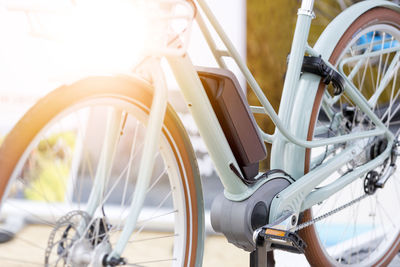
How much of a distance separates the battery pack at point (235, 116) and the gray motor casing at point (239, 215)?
49mm

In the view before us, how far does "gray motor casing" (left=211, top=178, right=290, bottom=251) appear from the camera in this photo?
42.7 inches

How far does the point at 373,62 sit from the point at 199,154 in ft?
2.79

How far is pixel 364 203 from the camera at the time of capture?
A: 210 centimetres

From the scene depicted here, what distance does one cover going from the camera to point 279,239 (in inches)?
41.5

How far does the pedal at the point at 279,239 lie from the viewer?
1.05m

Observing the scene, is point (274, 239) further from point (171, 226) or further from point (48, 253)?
point (171, 226)

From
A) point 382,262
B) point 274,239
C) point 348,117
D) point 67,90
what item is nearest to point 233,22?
point 348,117

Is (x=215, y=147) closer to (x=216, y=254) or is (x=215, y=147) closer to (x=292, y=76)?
(x=292, y=76)

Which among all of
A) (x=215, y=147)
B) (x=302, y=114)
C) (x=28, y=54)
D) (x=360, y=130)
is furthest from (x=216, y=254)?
(x=28, y=54)

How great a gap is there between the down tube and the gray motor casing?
0.02m

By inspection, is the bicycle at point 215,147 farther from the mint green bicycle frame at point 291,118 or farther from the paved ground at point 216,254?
the paved ground at point 216,254

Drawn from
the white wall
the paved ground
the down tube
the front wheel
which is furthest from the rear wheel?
the white wall

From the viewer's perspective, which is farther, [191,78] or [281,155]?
[281,155]

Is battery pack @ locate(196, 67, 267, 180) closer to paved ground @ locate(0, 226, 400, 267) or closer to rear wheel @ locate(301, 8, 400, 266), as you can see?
rear wheel @ locate(301, 8, 400, 266)
